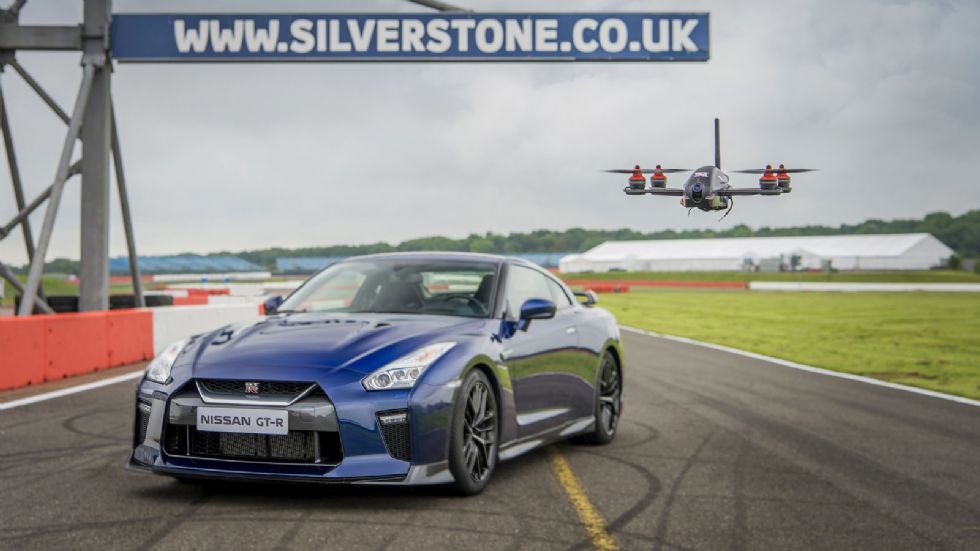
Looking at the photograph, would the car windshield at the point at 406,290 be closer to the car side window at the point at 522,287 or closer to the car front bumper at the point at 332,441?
the car side window at the point at 522,287

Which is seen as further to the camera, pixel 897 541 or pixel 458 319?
pixel 458 319

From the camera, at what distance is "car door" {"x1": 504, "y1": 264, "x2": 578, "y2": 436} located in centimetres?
706

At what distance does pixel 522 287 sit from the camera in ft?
25.8

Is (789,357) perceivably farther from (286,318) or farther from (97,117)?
(286,318)

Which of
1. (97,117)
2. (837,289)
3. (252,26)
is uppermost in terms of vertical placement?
(252,26)

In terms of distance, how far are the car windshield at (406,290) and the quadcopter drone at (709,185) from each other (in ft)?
10.1

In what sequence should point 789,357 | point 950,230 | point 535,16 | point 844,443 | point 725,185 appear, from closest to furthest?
point 725,185, point 844,443, point 535,16, point 789,357, point 950,230

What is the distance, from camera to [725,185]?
3674 millimetres

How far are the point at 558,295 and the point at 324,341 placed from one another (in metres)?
2.90

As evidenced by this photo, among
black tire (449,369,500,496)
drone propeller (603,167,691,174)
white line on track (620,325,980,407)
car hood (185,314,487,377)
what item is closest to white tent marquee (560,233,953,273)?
white line on track (620,325,980,407)

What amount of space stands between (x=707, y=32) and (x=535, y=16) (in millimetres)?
2797

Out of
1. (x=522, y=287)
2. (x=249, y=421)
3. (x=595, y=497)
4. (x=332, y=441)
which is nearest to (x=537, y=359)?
(x=522, y=287)

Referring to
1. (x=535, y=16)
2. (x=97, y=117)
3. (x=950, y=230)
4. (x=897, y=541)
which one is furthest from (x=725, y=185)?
(x=950, y=230)

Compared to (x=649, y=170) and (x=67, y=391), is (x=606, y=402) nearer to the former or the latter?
(x=649, y=170)
